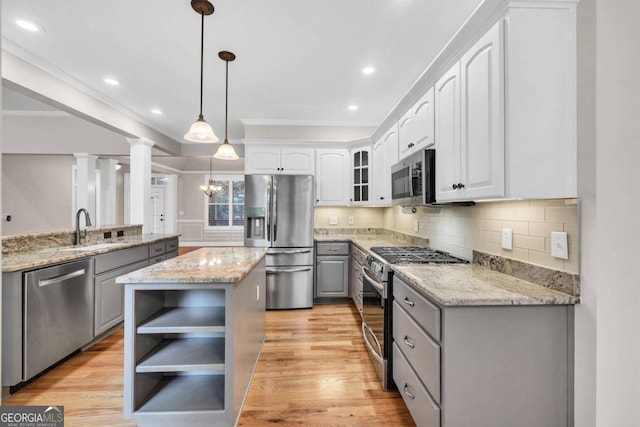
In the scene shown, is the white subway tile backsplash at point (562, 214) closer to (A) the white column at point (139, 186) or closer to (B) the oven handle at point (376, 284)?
(B) the oven handle at point (376, 284)

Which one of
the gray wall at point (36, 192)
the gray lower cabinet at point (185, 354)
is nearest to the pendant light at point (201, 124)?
the gray lower cabinet at point (185, 354)

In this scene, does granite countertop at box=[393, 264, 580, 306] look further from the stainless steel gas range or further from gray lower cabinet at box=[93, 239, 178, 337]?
gray lower cabinet at box=[93, 239, 178, 337]

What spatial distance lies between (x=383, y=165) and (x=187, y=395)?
2.80 meters

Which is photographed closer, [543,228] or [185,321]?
[543,228]

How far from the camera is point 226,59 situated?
2.75m

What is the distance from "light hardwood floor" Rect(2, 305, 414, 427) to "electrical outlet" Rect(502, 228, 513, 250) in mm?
1216

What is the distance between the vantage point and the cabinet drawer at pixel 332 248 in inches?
156

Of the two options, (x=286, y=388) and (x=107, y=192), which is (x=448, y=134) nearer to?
(x=286, y=388)

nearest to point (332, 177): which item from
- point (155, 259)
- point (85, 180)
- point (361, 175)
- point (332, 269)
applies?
point (361, 175)

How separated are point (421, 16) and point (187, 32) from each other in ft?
5.95

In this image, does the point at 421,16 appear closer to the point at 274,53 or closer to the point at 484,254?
the point at 274,53

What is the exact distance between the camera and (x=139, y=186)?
4449 mm

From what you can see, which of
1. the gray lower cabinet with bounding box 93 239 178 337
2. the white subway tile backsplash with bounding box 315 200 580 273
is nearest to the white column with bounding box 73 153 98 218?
the gray lower cabinet with bounding box 93 239 178 337

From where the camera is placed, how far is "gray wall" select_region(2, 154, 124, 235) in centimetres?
584
